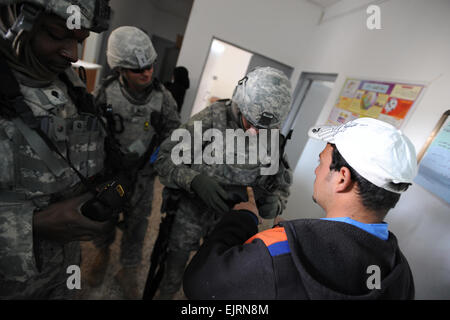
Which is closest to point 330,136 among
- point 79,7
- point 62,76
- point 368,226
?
point 368,226

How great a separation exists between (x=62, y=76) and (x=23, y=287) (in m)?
0.88

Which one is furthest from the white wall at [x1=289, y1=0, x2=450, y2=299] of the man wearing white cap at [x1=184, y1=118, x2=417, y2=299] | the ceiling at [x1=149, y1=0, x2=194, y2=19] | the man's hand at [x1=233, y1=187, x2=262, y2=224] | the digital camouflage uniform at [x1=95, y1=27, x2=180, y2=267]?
the ceiling at [x1=149, y1=0, x2=194, y2=19]

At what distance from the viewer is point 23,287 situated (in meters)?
0.78

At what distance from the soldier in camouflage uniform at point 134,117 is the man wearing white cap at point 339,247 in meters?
1.03

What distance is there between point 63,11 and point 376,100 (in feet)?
7.75

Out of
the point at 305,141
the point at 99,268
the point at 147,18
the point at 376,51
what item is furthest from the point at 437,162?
the point at 147,18

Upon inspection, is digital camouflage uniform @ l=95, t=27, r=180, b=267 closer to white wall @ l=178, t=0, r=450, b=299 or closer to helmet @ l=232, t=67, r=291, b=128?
helmet @ l=232, t=67, r=291, b=128

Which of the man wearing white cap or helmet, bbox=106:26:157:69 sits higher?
helmet, bbox=106:26:157:69

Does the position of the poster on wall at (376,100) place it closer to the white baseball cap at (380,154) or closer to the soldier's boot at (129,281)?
the white baseball cap at (380,154)

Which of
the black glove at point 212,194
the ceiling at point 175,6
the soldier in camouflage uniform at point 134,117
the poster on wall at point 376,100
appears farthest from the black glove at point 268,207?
the ceiling at point 175,6

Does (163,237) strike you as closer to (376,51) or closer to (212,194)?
(212,194)

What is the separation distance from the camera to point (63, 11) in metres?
0.60

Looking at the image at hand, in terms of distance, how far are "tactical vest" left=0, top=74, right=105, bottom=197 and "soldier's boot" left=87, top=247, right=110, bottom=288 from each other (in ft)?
3.92

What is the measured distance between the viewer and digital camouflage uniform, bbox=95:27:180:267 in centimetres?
137
